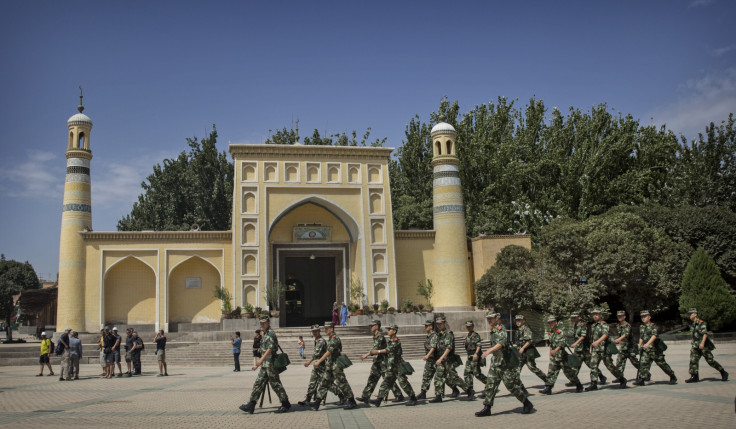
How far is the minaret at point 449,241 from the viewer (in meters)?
27.5

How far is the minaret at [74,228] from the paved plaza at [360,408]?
1243 centimetres

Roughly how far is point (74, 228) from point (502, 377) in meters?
22.0

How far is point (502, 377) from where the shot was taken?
901 centimetres

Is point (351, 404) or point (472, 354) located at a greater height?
point (472, 354)

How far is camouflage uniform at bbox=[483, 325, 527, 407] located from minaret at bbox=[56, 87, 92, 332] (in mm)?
21171

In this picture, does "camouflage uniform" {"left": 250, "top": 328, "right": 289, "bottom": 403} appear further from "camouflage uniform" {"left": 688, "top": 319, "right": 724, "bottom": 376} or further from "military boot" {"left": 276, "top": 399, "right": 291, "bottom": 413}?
"camouflage uniform" {"left": 688, "top": 319, "right": 724, "bottom": 376}

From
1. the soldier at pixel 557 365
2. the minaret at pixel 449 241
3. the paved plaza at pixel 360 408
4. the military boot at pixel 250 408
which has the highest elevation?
the minaret at pixel 449 241

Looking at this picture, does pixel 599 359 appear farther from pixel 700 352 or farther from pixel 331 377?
pixel 331 377

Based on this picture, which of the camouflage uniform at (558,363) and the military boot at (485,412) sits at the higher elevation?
the camouflage uniform at (558,363)

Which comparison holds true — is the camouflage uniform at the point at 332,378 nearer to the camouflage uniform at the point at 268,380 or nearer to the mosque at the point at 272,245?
the camouflage uniform at the point at 268,380

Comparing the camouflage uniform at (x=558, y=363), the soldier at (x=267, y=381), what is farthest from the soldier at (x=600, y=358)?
the soldier at (x=267, y=381)

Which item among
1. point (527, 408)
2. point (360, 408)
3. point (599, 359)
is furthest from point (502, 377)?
point (599, 359)

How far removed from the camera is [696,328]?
11.3 m

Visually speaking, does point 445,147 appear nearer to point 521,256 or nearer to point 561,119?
point 521,256
